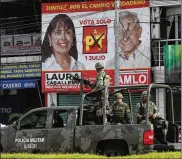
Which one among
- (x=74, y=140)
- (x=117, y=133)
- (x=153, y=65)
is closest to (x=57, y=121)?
(x=74, y=140)

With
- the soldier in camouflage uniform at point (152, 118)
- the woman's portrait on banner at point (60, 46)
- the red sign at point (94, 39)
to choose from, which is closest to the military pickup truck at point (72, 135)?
the soldier in camouflage uniform at point (152, 118)

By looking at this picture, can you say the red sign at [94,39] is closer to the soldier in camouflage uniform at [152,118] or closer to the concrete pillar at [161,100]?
the concrete pillar at [161,100]

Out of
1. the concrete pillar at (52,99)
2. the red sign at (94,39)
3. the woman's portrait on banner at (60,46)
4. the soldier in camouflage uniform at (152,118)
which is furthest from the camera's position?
the concrete pillar at (52,99)

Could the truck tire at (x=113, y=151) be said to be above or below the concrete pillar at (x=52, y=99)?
below

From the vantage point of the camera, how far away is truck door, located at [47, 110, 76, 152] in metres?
9.62

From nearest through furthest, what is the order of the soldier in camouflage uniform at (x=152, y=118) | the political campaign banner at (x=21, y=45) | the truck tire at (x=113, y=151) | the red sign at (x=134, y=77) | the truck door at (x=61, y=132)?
the truck tire at (x=113, y=151) → the truck door at (x=61, y=132) → the soldier in camouflage uniform at (x=152, y=118) → the red sign at (x=134, y=77) → the political campaign banner at (x=21, y=45)

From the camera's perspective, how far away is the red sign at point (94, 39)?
64.6 ft

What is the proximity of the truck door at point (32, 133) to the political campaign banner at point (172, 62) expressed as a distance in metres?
9.31

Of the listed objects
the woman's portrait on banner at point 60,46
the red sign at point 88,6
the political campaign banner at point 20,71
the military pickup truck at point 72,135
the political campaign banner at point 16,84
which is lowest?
the military pickup truck at point 72,135

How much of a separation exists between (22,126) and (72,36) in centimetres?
1031

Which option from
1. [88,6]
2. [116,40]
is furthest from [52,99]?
[88,6]

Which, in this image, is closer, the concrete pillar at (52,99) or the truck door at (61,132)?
the truck door at (61,132)

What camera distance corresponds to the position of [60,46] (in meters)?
20.4

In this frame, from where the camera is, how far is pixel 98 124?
9766 mm
